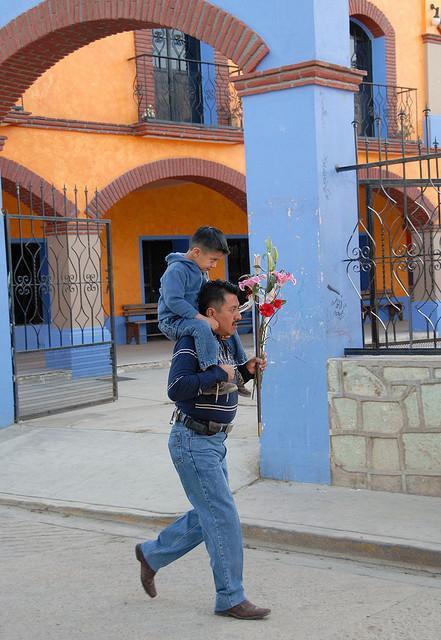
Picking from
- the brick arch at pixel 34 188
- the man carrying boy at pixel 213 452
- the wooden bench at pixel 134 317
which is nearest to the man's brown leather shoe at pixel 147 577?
the man carrying boy at pixel 213 452

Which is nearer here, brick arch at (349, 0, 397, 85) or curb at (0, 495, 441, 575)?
curb at (0, 495, 441, 575)

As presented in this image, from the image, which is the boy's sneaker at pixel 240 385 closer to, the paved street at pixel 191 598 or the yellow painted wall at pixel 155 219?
the paved street at pixel 191 598

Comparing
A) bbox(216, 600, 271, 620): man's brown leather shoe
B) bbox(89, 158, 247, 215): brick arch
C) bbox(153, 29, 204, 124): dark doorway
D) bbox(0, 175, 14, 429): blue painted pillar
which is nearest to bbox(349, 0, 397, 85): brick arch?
bbox(153, 29, 204, 124): dark doorway

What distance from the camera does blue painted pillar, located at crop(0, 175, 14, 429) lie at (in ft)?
31.7

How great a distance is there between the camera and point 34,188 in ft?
44.8

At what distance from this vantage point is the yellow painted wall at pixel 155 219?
60.2 ft

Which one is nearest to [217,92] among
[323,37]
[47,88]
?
[47,88]

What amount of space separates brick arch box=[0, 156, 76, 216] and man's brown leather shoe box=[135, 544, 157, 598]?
9.11 m

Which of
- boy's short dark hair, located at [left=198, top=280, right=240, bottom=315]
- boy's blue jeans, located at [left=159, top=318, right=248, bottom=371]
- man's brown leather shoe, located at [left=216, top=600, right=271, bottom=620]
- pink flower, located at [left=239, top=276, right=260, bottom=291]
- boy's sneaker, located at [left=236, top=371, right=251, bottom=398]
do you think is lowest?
man's brown leather shoe, located at [left=216, top=600, right=271, bottom=620]

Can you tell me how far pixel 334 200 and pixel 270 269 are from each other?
87.2 inches

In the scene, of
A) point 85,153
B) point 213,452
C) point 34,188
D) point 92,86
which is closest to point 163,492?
point 213,452

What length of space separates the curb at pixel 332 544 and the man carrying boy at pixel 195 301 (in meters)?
1.45

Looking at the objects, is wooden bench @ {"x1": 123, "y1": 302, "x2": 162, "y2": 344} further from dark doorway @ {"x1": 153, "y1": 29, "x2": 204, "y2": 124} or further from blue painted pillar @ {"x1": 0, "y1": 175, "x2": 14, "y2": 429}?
blue painted pillar @ {"x1": 0, "y1": 175, "x2": 14, "y2": 429}

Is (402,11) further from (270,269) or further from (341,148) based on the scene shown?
(270,269)
